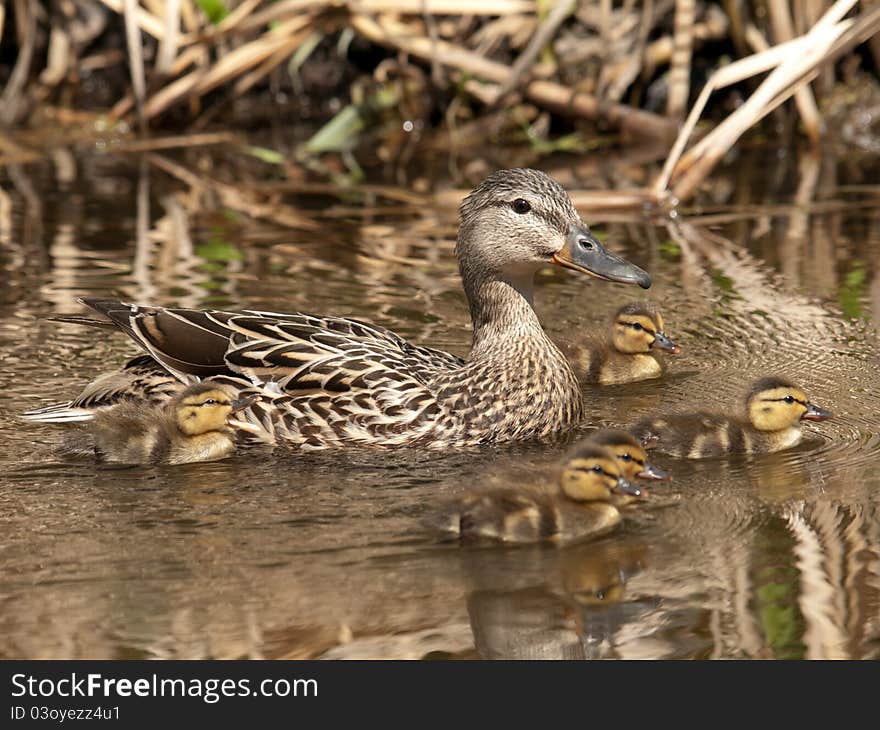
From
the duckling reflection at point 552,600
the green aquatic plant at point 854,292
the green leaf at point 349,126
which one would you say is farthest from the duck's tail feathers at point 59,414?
the green leaf at point 349,126

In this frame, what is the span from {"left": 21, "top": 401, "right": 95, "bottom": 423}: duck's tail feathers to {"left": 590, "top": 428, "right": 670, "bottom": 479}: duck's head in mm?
1804

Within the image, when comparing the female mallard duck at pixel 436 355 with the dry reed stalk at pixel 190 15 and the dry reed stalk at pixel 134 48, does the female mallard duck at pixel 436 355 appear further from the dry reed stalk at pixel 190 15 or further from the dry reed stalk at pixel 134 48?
the dry reed stalk at pixel 190 15

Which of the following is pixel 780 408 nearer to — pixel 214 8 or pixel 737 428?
pixel 737 428

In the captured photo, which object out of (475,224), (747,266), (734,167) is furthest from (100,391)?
(734,167)

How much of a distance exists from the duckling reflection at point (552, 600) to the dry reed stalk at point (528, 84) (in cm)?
630

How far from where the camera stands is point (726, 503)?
4.90 m

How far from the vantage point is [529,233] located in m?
5.72

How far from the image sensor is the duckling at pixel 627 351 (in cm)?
634

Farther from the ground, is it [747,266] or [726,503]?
[747,266]

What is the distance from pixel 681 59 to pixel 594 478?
612 centimetres

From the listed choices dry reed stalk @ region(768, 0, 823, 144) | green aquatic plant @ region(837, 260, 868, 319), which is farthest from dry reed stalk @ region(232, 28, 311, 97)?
green aquatic plant @ region(837, 260, 868, 319)

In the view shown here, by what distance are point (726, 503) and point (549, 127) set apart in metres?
6.47

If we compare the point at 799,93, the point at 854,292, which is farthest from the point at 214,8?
the point at 854,292
